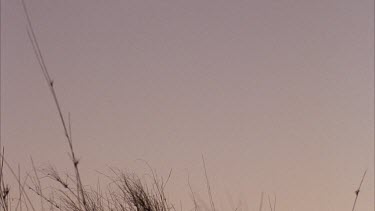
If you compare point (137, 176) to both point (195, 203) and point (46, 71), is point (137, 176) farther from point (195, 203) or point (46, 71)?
point (46, 71)

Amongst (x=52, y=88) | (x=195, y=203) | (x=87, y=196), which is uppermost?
(x=195, y=203)

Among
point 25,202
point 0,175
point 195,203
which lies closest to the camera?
point 0,175

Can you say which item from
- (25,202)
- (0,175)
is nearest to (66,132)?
(0,175)

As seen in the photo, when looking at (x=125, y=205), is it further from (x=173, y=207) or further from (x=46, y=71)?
(x=46, y=71)

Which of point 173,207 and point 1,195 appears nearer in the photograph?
point 1,195

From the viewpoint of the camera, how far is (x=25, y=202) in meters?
2.23

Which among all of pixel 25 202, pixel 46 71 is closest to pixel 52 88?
pixel 46 71

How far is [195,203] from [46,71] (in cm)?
125

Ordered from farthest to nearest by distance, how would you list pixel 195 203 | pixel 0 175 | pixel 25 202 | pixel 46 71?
pixel 195 203 → pixel 25 202 → pixel 0 175 → pixel 46 71

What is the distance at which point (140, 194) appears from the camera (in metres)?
2.39

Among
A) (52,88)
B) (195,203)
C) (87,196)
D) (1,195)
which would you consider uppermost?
(195,203)

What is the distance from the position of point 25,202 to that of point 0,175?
0.47 metres

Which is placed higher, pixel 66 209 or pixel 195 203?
pixel 195 203

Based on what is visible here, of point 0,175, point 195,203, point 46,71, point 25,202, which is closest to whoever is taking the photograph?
point 46,71
